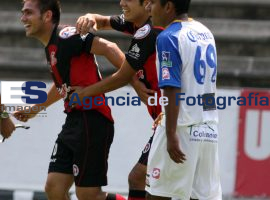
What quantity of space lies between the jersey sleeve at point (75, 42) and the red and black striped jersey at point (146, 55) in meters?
0.37

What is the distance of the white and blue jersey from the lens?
505 centimetres

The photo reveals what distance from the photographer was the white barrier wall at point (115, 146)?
8125mm

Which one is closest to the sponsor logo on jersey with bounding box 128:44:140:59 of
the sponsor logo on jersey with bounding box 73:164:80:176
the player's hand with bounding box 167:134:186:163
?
the player's hand with bounding box 167:134:186:163

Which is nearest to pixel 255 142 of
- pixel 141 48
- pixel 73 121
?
pixel 73 121

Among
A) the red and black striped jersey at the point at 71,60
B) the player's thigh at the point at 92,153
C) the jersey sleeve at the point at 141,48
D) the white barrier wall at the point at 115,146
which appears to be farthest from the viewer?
the white barrier wall at the point at 115,146

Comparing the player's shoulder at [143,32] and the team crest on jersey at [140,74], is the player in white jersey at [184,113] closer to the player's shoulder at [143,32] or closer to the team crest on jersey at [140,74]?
the player's shoulder at [143,32]

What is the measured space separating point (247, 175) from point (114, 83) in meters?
2.95

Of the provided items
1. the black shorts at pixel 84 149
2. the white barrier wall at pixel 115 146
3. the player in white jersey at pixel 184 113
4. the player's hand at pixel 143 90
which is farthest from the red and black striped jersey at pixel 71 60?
the white barrier wall at pixel 115 146

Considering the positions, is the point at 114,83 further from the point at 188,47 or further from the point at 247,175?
the point at 247,175

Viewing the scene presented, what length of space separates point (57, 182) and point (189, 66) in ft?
5.28

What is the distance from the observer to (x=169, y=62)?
5039mm

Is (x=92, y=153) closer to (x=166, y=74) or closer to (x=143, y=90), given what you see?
(x=143, y=90)

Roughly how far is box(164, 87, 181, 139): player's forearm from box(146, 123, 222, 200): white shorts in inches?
6.8

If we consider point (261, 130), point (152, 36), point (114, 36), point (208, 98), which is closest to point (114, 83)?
point (152, 36)
